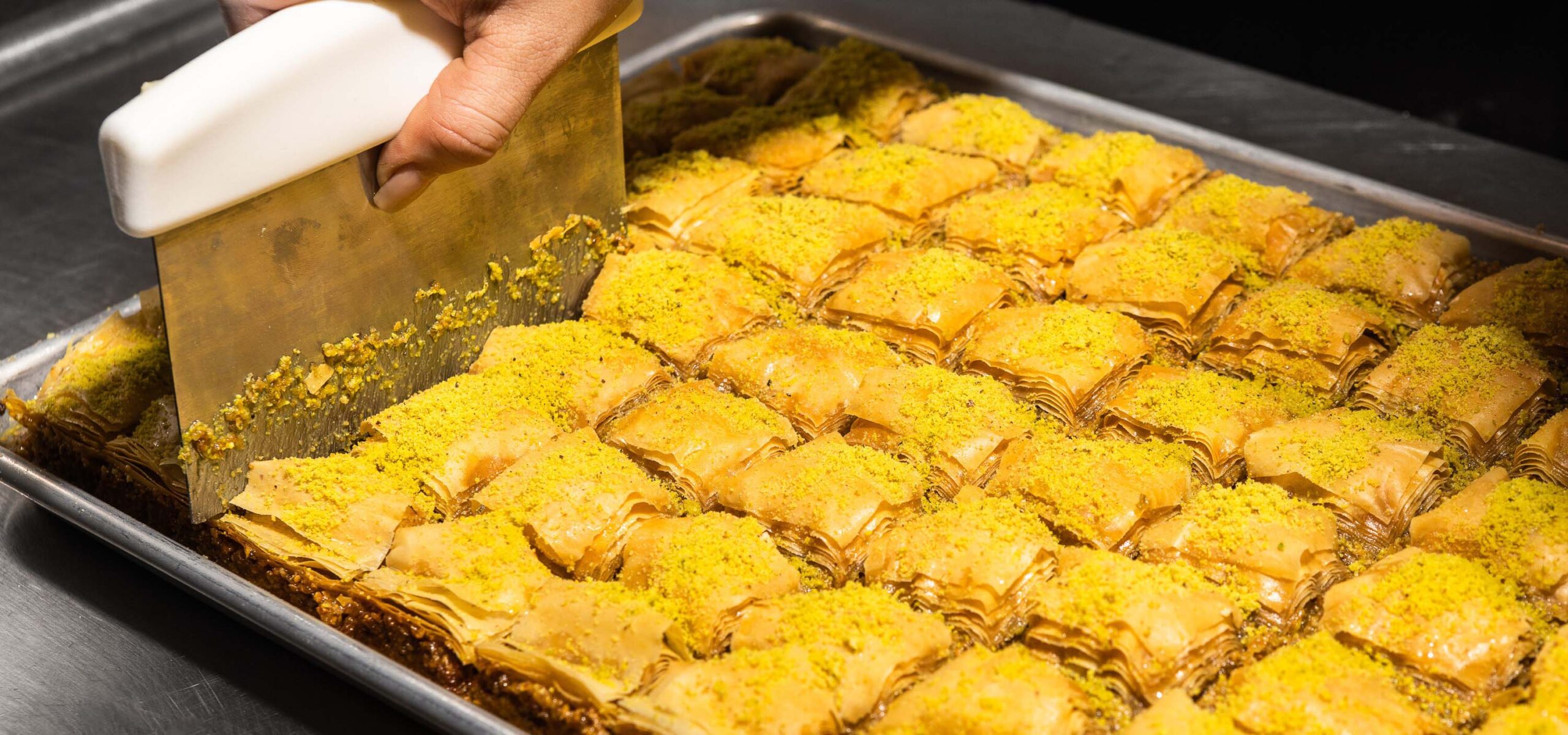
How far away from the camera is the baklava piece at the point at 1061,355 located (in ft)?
9.75

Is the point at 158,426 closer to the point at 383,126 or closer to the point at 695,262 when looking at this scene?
the point at 383,126

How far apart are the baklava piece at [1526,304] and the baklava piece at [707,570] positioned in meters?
1.73

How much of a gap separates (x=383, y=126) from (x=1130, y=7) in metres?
4.31

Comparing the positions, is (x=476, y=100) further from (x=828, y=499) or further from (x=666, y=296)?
(x=828, y=499)

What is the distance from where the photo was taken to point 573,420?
2.95 m

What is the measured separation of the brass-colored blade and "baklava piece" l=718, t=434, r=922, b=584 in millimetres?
768

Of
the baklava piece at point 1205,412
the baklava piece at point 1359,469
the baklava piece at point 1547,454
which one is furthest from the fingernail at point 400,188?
the baklava piece at point 1547,454

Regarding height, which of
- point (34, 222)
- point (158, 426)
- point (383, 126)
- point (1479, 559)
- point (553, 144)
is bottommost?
point (34, 222)

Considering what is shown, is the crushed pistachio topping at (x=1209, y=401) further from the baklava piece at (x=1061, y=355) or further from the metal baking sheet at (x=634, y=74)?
the metal baking sheet at (x=634, y=74)

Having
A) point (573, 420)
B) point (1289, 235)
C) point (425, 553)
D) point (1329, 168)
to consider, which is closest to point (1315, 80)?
point (1329, 168)

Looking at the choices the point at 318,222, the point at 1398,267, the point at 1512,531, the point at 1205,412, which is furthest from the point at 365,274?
the point at 1398,267

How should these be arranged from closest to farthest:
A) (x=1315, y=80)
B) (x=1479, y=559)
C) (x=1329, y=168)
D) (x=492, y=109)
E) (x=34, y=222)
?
(x=1479, y=559) → (x=492, y=109) → (x=1329, y=168) → (x=34, y=222) → (x=1315, y=80)

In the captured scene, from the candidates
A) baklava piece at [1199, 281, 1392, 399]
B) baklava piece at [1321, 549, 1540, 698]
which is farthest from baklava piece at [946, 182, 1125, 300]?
baklava piece at [1321, 549, 1540, 698]

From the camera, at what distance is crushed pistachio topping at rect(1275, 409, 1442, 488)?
2.68 m
